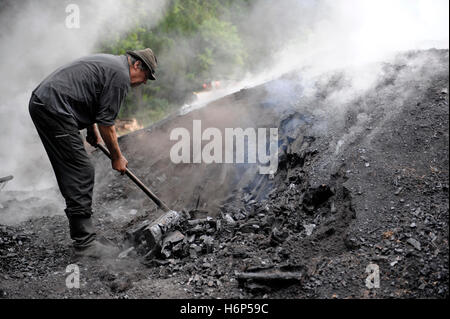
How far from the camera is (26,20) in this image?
292 inches

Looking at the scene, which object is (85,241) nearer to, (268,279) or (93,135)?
(93,135)

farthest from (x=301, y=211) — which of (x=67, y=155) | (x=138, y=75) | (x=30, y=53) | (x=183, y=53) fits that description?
(x=183, y=53)

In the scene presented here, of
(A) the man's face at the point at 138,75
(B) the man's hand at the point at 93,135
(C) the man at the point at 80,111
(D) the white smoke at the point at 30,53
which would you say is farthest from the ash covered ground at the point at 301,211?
(A) the man's face at the point at 138,75

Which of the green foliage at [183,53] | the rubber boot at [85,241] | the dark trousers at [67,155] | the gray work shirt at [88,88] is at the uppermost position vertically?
the green foliage at [183,53]

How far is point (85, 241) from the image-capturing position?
11.3 ft

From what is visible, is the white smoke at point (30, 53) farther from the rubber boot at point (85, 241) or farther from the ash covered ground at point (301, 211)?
the rubber boot at point (85, 241)

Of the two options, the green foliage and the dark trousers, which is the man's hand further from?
the green foliage

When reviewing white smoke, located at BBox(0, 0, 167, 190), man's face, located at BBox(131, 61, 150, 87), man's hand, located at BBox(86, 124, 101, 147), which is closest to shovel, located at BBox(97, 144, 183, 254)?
man's hand, located at BBox(86, 124, 101, 147)

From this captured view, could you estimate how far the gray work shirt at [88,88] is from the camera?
10.5 feet

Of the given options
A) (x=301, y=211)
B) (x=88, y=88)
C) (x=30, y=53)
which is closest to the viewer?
(x=88, y=88)

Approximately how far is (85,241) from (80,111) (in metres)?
1.26

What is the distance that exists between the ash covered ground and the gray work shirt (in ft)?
4.61
